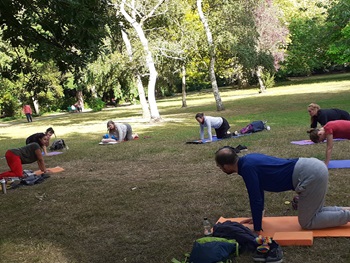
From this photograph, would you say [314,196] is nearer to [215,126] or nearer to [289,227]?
[289,227]

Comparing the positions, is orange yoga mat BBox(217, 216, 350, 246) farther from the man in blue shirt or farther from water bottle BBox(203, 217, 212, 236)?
water bottle BBox(203, 217, 212, 236)

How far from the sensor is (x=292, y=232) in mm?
4289

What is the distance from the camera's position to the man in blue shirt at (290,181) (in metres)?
4.20

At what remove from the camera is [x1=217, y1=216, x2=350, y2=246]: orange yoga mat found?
4.07 meters

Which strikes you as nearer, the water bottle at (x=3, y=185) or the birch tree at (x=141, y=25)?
the water bottle at (x=3, y=185)

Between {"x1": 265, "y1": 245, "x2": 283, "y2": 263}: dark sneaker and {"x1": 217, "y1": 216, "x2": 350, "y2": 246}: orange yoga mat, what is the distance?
0.93 feet

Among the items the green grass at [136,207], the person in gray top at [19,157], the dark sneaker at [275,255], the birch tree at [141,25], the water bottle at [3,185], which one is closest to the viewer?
the dark sneaker at [275,255]

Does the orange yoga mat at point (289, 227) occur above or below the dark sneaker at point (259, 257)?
below

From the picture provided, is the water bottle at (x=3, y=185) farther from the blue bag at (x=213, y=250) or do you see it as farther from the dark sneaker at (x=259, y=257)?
the dark sneaker at (x=259, y=257)

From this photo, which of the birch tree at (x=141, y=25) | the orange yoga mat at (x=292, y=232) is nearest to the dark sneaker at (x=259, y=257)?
the orange yoga mat at (x=292, y=232)

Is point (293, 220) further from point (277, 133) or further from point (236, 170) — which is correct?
point (277, 133)

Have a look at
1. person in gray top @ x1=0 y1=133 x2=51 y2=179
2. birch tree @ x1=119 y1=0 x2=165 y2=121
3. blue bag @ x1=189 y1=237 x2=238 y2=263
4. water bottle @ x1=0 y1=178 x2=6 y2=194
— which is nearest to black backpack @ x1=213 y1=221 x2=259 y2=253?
blue bag @ x1=189 y1=237 x2=238 y2=263

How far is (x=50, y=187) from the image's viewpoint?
7.96 metres

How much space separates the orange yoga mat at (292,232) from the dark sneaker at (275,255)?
284 mm
